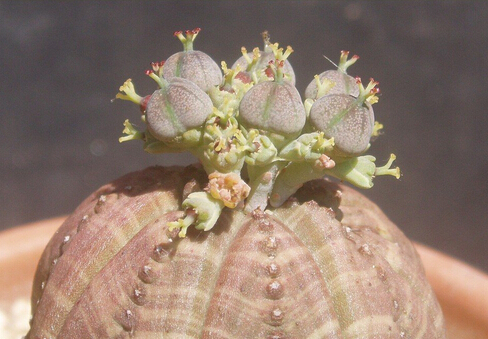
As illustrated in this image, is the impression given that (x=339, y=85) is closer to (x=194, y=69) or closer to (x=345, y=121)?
(x=345, y=121)

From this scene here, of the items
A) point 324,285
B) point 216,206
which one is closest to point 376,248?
point 324,285

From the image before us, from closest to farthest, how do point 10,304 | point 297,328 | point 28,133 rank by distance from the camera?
point 297,328, point 10,304, point 28,133

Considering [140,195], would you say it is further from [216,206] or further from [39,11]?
[39,11]

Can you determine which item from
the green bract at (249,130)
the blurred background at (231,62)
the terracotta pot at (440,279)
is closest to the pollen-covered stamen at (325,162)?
the green bract at (249,130)

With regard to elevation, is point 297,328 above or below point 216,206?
below

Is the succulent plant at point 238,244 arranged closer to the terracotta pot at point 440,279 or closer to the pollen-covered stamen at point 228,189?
the pollen-covered stamen at point 228,189

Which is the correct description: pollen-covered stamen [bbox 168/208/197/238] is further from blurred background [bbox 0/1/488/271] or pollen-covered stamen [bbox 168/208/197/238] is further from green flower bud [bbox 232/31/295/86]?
blurred background [bbox 0/1/488/271]

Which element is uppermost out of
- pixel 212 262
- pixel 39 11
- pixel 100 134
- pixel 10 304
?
pixel 212 262
